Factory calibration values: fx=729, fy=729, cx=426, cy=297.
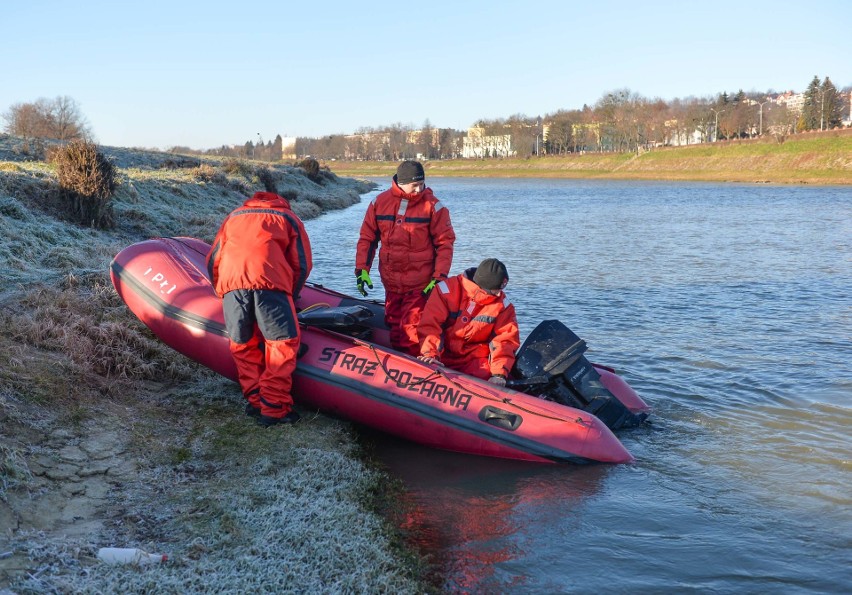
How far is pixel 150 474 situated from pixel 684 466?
371 cm

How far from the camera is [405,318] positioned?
6.26 m

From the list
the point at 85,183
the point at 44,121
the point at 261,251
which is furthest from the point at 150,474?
the point at 44,121

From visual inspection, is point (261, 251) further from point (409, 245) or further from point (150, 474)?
point (150, 474)

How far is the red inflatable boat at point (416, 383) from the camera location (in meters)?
5.32

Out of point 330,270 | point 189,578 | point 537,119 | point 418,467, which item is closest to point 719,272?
point 330,270

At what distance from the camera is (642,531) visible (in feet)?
14.5

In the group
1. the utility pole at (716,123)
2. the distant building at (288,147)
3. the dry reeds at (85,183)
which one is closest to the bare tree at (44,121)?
the dry reeds at (85,183)

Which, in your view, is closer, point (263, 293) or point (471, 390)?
point (263, 293)

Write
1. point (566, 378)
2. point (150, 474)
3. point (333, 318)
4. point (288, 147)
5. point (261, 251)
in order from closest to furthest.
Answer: point (150, 474) → point (261, 251) → point (566, 378) → point (333, 318) → point (288, 147)

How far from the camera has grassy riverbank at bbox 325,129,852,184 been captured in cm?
4659

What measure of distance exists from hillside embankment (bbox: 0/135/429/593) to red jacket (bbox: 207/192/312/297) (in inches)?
41.2

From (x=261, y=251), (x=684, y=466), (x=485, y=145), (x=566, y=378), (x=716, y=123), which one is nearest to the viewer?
(x=261, y=251)

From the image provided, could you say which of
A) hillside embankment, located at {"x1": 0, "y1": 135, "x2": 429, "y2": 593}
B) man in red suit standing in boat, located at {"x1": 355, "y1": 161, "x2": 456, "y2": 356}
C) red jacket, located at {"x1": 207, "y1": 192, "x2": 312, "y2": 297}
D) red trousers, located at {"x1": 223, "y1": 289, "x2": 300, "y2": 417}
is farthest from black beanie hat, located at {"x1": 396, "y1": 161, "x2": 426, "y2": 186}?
hillside embankment, located at {"x1": 0, "y1": 135, "x2": 429, "y2": 593}

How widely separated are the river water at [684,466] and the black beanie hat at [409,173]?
2.13 meters
